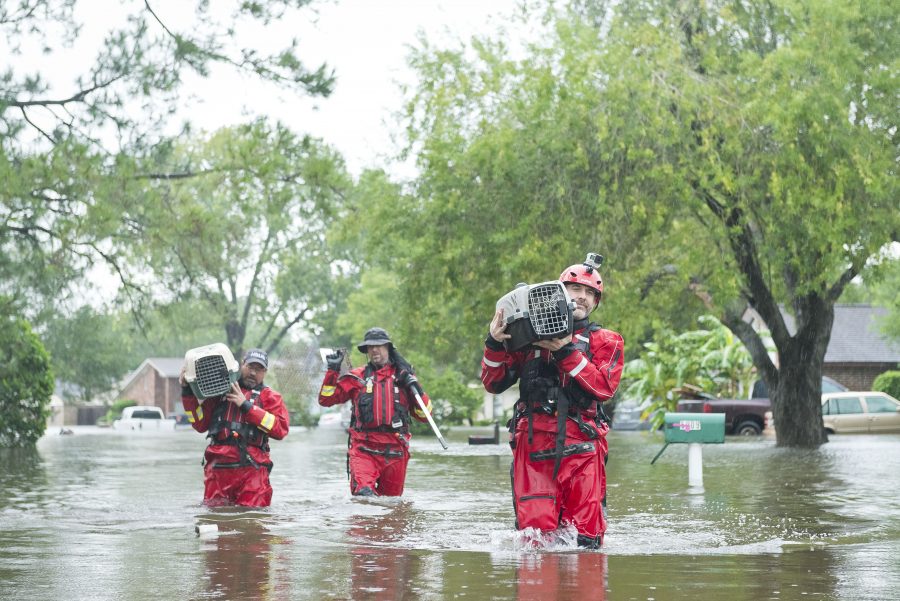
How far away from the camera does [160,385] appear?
10475 cm

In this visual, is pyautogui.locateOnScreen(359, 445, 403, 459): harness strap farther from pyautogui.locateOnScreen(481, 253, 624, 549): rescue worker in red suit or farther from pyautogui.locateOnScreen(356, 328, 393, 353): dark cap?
pyautogui.locateOnScreen(481, 253, 624, 549): rescue worker in red suit

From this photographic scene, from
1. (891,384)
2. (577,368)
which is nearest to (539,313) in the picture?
(577,368)

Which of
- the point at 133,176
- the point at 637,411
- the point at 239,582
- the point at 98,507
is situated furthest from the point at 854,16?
the point at 637,411

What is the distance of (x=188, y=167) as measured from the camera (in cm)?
1820

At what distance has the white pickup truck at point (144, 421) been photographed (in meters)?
70.2

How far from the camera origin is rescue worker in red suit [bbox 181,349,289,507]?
40.8 feet

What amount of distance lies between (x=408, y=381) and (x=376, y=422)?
1.62ft

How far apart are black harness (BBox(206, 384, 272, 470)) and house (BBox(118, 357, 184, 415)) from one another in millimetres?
90590

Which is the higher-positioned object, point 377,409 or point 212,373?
point 212,373

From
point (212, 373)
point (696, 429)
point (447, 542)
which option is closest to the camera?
point (447, 542)

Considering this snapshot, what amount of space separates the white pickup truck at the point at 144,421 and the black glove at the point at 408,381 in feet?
188

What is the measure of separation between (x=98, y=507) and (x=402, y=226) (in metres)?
13.7

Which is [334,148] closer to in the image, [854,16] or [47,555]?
[47,555]

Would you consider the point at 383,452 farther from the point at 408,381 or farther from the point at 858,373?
the point at 858,373
